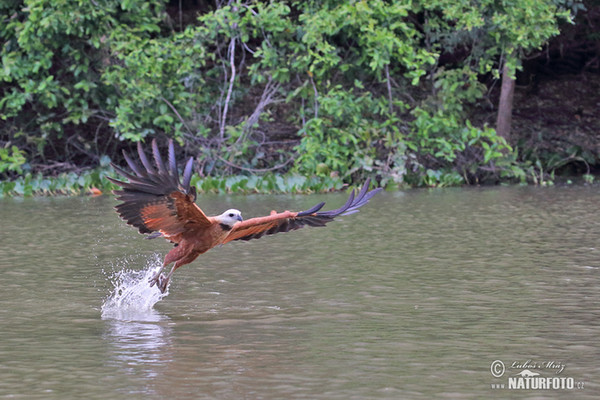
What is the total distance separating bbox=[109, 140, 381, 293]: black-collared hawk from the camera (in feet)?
22.3

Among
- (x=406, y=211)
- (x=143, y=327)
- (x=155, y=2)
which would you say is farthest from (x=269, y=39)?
(x=143, y=327)

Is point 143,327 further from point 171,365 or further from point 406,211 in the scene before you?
point 406,211

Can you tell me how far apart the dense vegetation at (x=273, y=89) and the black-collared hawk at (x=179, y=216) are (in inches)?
384

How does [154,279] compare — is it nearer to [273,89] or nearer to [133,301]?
[133,301]

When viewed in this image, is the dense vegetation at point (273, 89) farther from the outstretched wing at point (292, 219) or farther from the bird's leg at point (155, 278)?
the bird's leg at point (155, 278)

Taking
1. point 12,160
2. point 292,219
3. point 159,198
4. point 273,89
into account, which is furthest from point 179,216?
point 273,89

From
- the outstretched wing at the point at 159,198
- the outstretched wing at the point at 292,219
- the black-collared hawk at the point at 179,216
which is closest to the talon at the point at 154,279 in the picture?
the black-collared hawk at the point at 179,216

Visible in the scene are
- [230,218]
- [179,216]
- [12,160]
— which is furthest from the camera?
[12,160]

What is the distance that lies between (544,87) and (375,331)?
1808cm

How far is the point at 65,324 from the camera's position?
6809mm

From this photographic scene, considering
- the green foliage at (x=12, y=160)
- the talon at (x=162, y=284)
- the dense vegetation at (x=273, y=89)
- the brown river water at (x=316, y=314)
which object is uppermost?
the dense vegetation at (x=273, y=89)

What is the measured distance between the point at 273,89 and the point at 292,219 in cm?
1160

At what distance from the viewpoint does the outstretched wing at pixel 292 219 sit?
754cm

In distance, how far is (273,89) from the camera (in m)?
19.3
